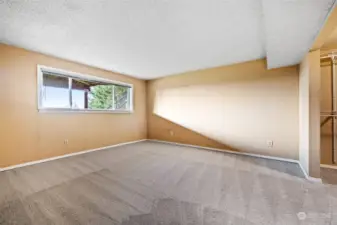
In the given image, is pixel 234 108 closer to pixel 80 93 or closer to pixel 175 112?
pixel 175 112

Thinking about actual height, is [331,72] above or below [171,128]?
above

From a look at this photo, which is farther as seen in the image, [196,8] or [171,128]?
[171,128]

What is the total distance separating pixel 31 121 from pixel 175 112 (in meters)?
3.43

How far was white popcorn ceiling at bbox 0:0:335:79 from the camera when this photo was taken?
1.60 metres

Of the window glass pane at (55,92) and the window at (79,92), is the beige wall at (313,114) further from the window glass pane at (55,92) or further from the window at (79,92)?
the window glass pane at (55,92)

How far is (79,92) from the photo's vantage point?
3836 mm

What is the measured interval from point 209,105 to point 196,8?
273cm

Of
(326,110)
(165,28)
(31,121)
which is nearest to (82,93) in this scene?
(31,121)

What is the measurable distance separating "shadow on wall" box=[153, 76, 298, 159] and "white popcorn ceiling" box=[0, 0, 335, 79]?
2.05 ft

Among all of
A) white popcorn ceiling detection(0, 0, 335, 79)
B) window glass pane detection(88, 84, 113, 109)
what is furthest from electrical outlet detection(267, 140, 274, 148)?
window glass pane detection(88, 84, 113, 109)

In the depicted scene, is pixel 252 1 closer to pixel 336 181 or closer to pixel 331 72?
pixel 331 72

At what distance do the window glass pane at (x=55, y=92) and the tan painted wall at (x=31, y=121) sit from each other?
0.21m

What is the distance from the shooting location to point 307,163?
2.37 metres

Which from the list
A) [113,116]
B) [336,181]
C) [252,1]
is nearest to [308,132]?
[336,181]
